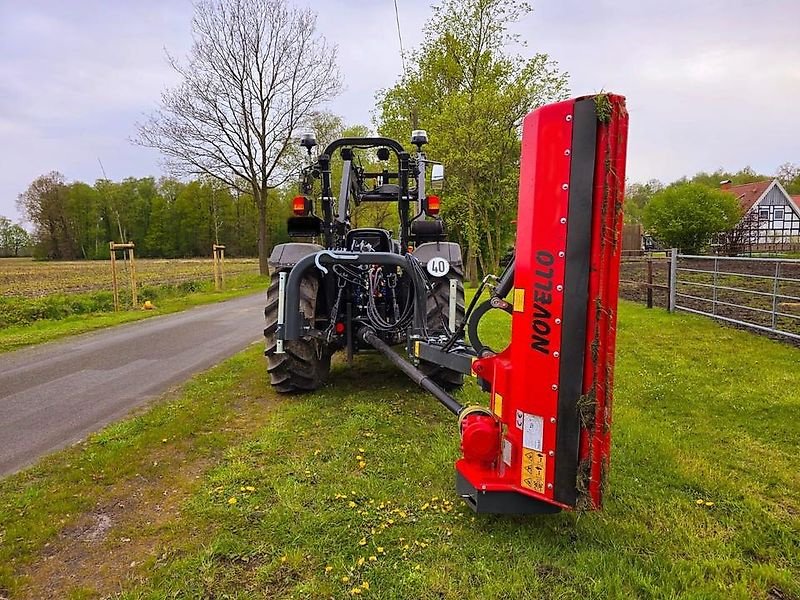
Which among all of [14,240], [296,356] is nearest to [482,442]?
[296,356]

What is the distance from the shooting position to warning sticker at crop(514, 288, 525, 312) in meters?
2.56

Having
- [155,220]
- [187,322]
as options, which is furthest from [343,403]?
[155,220]

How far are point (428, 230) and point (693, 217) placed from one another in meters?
29.5

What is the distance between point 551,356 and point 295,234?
3694 millimetres

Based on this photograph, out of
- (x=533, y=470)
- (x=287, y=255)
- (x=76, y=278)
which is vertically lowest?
(x=76, y=278)

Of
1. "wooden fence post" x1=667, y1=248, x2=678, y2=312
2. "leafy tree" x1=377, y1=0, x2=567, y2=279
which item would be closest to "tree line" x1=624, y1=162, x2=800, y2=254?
"leafy tree" x1=377, y1=0, x2=567, y2=279

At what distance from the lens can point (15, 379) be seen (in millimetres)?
6559

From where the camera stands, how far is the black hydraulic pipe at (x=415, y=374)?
10.7ft

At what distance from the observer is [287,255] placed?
5.35 meters

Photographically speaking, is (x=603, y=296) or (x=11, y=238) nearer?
(x=603, y=296)

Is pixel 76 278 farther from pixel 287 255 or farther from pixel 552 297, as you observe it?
pixel 552 297

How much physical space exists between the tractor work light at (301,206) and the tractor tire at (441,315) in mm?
1547

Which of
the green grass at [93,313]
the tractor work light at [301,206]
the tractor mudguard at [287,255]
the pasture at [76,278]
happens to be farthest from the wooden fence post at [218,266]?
the tractor mudguard at [287,255]

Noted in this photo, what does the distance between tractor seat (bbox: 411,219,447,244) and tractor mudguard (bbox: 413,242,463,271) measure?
0.98 feet
